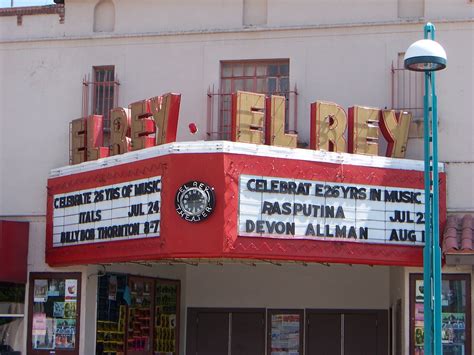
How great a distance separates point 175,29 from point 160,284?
592 cm

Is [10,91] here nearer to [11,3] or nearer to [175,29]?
[11,3]

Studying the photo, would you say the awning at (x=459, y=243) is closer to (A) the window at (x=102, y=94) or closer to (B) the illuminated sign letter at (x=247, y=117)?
(B) the illuminated sign letter at (x=247, y=117)

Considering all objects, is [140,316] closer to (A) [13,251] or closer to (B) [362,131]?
(A) [13,251]

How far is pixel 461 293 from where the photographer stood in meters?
19.5

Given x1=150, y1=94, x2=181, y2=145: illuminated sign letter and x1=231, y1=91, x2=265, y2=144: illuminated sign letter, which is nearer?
x1=231, y1=91, x2=265, y2=144: illuminated sign letter

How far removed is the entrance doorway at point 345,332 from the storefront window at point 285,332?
0.21 metres

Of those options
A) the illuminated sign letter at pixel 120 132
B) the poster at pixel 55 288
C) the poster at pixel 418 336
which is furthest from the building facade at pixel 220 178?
the illuminated sign letter at pixel 120 132

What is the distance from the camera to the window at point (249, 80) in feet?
71.3

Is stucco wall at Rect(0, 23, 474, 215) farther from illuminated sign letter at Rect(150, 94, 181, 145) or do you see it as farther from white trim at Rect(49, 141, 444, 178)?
illuminated sign letter at Rect(150, 94, 181, 145)

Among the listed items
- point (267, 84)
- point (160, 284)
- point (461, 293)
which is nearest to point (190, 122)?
point (267, 84)

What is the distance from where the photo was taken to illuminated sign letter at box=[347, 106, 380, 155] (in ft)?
64.2

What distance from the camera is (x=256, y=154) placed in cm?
1847

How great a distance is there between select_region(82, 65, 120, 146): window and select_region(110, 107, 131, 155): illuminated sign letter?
200cm

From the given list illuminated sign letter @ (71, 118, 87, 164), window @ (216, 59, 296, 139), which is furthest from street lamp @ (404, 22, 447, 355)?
illuminated sign letter @ (71, 118, 87, 164)
